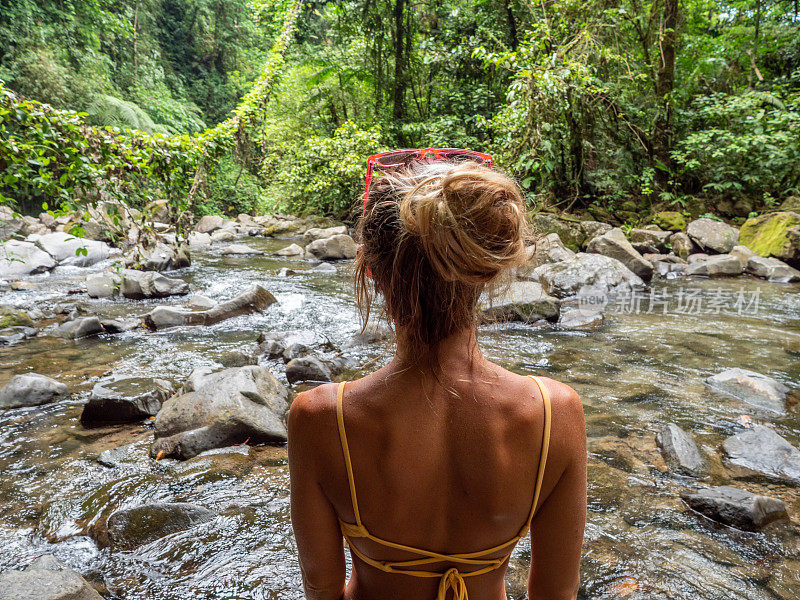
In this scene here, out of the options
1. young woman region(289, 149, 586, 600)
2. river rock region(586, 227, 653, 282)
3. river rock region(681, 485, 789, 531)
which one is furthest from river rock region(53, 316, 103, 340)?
river rock region(586, 227, 653, 282)

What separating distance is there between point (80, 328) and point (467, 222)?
251 inches

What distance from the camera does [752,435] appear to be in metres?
3.40

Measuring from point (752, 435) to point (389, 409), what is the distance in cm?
352

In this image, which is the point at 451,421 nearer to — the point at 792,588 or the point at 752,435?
the point at 792,588

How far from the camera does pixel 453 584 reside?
1.03 m

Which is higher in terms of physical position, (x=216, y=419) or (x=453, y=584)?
(x=453, y=584)

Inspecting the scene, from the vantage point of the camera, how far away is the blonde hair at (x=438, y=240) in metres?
0.81

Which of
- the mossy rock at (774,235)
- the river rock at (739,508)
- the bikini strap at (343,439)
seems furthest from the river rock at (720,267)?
the bikini strap at (343,439)

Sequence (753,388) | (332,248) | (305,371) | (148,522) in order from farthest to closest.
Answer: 1. (332,248)
2. (305,371)
3. (753,388)
4. (148,522)

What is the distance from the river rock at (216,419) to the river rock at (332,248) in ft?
28.2

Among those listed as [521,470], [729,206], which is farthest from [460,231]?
[729,206]

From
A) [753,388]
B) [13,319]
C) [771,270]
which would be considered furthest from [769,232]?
[13,319]

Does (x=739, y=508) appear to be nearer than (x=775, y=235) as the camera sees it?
Yes

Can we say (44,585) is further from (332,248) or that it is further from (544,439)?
(332,248)
